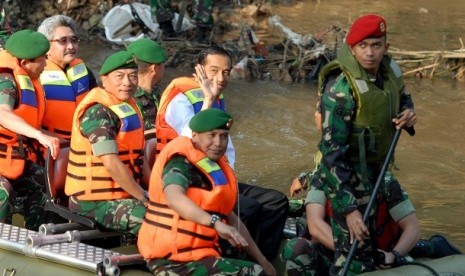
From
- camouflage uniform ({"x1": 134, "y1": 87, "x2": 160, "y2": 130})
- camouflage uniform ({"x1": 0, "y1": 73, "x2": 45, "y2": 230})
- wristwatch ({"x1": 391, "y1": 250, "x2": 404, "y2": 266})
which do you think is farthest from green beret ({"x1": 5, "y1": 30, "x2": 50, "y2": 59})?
wristwatch ({"x1": 391, "y1": 250, "x2": 404, "y2": 266})

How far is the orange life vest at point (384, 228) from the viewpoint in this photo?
5.49 metres

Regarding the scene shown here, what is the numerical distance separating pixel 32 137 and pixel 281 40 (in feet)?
26.3

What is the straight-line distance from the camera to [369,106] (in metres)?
5.05

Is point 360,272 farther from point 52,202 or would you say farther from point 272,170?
point 272,170

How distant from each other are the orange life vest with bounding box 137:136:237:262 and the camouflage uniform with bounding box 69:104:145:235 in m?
0.42

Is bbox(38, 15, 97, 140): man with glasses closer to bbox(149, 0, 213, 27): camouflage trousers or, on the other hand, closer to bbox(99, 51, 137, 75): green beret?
bbox(99, 51, 137, 75): green beret

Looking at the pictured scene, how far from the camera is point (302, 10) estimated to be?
16406 mm

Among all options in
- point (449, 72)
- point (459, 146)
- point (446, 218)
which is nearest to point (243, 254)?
point (446, 218)

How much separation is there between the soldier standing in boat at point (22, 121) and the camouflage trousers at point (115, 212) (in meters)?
0.47

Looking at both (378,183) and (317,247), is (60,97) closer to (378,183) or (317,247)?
(317,247)

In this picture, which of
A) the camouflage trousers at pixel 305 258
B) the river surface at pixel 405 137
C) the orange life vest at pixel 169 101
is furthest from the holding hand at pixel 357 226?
the river surface at pixel 405 137

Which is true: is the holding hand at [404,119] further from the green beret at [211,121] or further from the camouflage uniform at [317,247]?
the green beret at [211,121]

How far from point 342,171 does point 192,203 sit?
705 millimetres

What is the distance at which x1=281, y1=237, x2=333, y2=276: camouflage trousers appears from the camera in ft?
17.6
